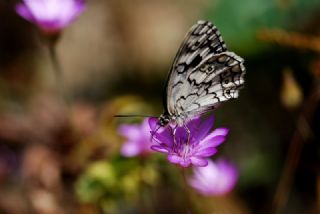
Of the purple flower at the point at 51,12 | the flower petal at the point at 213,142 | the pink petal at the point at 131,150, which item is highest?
the purple flower at the point at 51,12

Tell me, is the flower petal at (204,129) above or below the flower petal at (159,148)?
above

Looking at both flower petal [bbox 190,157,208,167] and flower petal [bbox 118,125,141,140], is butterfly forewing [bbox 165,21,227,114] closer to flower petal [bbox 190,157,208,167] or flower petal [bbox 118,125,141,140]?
flower petal [bbox 190,157,208,167]

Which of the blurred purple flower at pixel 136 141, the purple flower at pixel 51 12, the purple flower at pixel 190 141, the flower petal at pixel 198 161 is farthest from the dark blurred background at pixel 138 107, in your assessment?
the flower petal at pixel 198 161

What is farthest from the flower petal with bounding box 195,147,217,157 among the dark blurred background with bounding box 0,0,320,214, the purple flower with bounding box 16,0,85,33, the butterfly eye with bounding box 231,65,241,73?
the purple flower with bounding box 16,0,85,33

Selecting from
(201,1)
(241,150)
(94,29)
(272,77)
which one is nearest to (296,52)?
(272,77)

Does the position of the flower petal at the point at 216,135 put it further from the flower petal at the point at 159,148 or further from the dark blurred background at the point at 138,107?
the dark blurred background at the point at 138,107

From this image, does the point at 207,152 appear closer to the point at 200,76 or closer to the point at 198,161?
the point at 198,161
